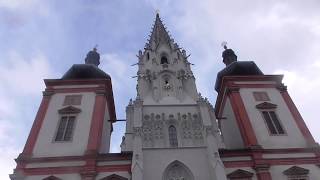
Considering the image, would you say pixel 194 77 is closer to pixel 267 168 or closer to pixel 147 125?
pixel 147 125

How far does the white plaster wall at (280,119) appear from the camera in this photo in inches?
952

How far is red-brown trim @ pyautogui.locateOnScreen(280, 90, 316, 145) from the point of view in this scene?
24.7 metres

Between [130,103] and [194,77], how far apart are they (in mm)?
6414

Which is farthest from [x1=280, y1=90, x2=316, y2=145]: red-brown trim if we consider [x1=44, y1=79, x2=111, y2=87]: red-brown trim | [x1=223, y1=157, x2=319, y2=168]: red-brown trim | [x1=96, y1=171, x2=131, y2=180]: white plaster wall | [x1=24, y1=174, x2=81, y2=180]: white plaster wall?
[x1=24, y1=174, x2=81, y2=180]: white plaster wall

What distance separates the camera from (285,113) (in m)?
26.6

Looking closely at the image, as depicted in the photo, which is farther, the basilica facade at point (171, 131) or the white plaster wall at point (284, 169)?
the white plaster wall at point (284, 169)

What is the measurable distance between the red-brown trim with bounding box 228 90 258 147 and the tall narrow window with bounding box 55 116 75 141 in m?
12.0

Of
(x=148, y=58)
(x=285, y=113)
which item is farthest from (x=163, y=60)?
(x=285, y=113)

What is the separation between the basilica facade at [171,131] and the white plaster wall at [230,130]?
0.08 m

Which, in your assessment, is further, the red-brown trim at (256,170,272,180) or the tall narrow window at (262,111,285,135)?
the tall narrow window at (262,111,285,135)

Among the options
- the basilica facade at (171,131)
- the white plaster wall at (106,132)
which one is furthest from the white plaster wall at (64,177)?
the white plaster wall at (106,132)

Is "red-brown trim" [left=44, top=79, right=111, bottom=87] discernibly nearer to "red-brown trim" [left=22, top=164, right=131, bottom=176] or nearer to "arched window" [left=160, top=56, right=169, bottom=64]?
"arched window" [left=160, top=56, right=169, bottom=64]

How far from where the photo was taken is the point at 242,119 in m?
25.6

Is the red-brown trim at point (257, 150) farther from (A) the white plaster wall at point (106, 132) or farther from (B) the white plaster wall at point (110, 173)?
(A) the white plaster wall at point (106, 132)
